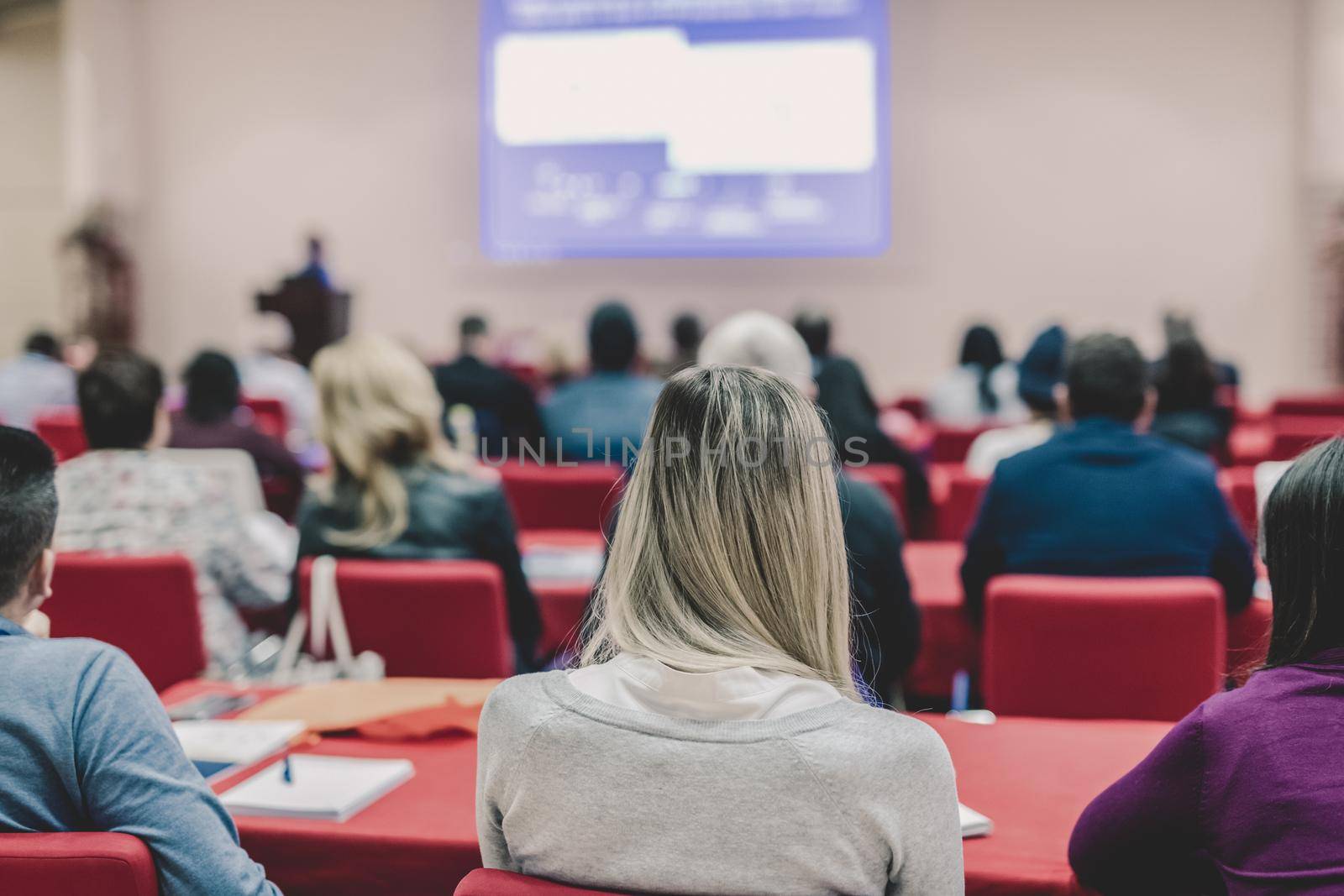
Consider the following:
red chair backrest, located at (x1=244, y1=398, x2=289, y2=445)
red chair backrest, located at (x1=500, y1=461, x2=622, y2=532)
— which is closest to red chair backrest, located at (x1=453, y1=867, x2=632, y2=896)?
red chair backrest, located at (x1=500, y1=461, x2=622, y2=532)

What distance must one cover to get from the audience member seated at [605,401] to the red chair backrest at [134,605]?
2.33 meters

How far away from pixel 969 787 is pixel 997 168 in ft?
30.9

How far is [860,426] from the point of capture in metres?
4.29

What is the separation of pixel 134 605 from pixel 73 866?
59.8 inches

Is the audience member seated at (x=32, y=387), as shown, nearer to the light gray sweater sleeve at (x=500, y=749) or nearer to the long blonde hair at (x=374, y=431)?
the long blonde hair at (x=374, y=431)

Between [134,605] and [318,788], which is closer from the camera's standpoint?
[318,788]

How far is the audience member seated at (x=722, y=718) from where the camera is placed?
3.84 feet

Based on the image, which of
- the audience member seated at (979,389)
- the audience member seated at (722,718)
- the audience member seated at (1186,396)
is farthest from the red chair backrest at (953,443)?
the audience member seated at (722,718)

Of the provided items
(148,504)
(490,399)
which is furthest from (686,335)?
(148,504)

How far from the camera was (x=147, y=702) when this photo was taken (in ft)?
4.67

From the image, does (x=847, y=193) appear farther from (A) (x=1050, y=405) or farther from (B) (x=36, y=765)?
(B) (x=36, y=765)

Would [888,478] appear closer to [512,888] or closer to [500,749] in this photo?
[500,749]

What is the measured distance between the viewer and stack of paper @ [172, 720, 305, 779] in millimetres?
1851

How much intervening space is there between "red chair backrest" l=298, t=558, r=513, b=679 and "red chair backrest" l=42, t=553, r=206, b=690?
28 centimetres
